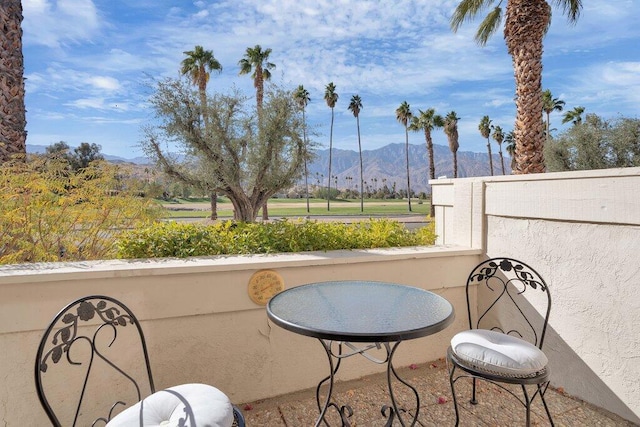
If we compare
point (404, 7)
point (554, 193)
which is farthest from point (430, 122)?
point (554, 193)

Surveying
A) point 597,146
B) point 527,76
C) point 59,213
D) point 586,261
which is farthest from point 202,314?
point 597,146

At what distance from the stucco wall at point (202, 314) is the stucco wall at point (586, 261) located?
75 cm

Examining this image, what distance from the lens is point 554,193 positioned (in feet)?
8.76

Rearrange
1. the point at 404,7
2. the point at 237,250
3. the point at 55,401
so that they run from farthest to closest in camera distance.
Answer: the point at 404,7, the point at 237,250, the point at 55,401

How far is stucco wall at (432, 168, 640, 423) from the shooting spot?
225cm

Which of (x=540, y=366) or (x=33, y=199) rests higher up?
(x=33, y=199)

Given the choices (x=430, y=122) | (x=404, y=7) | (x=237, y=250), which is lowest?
(x=237, y=250)

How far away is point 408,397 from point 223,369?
1.41 metres

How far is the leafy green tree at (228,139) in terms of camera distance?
9.54 meters

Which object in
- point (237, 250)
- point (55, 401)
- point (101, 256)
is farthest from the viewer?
point (101, 256)

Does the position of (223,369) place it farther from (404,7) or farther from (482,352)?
(404,7)

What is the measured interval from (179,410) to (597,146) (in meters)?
21.7

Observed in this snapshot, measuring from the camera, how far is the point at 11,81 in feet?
16.9

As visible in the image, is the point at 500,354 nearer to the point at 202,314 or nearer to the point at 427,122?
the point at 202,314
